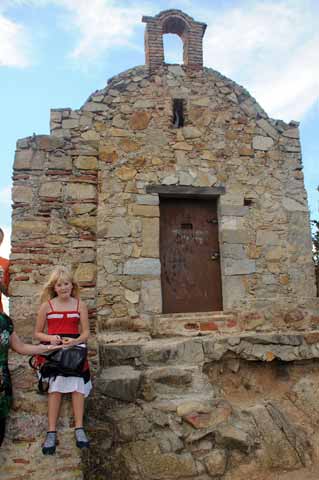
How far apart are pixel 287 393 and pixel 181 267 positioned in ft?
7.28

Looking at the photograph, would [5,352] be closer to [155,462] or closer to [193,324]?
[155,462]

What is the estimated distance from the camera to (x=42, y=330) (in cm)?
324

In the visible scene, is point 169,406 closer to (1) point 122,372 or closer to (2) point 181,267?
(1) point 122,372

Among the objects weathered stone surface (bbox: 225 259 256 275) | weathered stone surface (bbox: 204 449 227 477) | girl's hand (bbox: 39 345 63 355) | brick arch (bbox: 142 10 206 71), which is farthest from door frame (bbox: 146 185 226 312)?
girl's hand (bbox: 39 345 63 355)

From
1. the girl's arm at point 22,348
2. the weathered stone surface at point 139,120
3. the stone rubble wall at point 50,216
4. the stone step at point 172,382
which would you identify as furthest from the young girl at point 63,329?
the weathered stone surface at point 139,120

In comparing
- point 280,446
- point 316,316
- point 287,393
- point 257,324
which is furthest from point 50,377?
point 316,316

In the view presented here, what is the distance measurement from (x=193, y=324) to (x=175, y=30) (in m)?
4.97

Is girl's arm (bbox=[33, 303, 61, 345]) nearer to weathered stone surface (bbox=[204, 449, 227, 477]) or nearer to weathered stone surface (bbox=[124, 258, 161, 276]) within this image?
weathered stone surface (bbox=[204, 449, 227, 477])

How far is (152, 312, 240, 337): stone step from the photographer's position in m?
5.37

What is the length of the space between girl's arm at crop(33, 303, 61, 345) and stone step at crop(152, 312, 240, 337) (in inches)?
93.5

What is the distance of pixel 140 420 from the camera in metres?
3.71

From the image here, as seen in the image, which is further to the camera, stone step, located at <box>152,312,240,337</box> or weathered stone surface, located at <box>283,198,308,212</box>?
weathered stone surface, located at <box>283,198,308,212</box>

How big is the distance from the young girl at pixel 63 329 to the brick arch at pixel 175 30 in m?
4.41

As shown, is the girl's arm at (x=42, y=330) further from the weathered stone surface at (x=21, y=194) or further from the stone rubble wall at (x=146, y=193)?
the weathered stone surface at (x=21, y=194)
